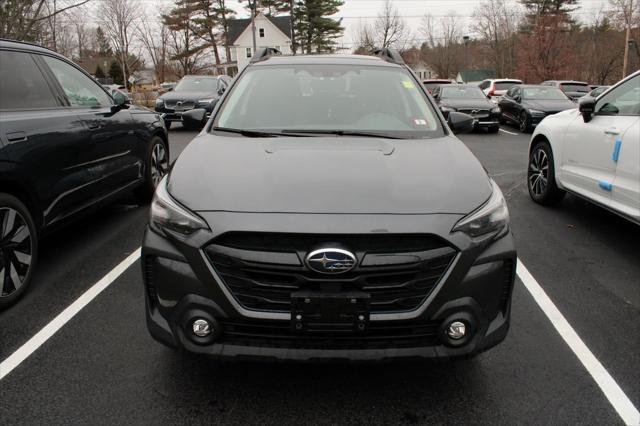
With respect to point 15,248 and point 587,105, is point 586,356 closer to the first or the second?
point 587,105

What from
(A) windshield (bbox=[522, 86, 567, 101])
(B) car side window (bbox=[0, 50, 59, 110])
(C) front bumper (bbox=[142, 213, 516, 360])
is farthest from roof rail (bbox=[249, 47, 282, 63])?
(A) windshield (bbox=[522, 86, 567, 101])

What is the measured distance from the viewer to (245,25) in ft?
225

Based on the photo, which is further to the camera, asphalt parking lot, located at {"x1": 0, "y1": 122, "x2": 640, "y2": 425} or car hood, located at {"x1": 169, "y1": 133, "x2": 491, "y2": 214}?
asphalt parking lot, located at {"x1": 0, "y1": 122, "x2": 640, "y2": 425}

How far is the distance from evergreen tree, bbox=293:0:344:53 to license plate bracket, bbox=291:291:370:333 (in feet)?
205

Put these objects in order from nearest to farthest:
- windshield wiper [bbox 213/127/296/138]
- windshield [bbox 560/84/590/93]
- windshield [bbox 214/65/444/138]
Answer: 1. windshield wiper [bbox 213/127/296/138]
2. windshield [bbox 214/65/444/138]
3. windshield [bbox 560/84/590/93]

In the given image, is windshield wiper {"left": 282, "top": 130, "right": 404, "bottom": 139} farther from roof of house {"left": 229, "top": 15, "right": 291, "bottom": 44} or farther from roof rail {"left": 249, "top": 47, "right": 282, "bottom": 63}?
roof of house {"left": 229, "top": 15, "right": 291, "bottom": 44}

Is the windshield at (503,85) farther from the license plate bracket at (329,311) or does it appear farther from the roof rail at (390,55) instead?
the license plate bracket at (329,311)

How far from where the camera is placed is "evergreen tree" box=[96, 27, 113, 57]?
278 feet

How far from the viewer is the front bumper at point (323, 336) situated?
7.32 ft

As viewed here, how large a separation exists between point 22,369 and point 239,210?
1661mm

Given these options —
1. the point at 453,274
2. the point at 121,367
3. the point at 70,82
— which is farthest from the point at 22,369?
the point at 70,82

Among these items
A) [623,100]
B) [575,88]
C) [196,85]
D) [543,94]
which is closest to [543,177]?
[623,100]

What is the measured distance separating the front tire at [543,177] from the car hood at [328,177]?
351 cm

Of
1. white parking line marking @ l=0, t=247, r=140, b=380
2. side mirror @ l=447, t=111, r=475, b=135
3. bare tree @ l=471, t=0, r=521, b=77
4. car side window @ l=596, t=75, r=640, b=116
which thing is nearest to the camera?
white parking line marking @ l=0, t=247, r=140, b=380
